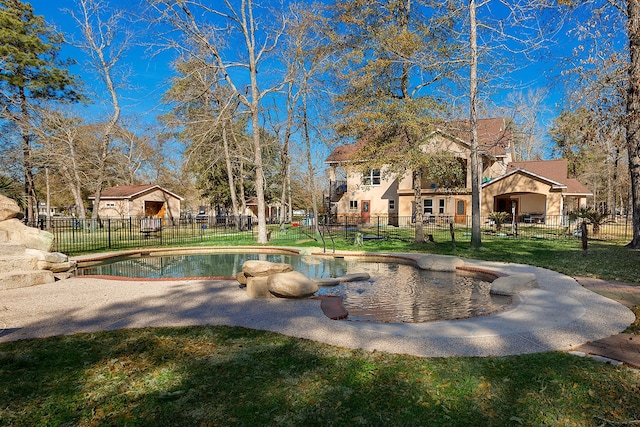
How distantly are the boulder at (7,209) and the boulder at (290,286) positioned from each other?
23.5 ft

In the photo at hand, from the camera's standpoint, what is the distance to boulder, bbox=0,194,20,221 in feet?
28.0

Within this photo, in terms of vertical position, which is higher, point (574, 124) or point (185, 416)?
point (574, 124)

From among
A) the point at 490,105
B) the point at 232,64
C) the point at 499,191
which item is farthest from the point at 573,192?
the point at 232,64

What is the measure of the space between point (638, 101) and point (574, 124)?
1731 millimetres

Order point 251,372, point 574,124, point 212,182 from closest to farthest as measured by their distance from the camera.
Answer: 1. point 251,372
2. point 574,124
3. point 212,182

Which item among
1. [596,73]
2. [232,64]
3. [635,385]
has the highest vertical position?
[232,64]

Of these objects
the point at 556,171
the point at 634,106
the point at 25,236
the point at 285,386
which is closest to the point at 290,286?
the point at 285,386

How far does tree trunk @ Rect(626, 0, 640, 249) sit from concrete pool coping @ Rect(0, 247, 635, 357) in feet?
13.6

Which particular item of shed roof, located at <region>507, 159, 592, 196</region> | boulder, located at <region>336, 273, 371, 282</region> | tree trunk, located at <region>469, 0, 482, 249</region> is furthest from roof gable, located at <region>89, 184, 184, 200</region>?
shed roof, located at <region>507, 159, 592, 196</region>

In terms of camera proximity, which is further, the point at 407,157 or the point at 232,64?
the point at 232,64

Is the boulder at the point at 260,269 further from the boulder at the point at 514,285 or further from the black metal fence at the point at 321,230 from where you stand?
the black metal fence at the point at 321,230

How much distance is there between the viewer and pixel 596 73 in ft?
26.5

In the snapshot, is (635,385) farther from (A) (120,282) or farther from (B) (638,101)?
(A) (120,282)

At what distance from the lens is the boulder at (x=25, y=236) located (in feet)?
27.5
